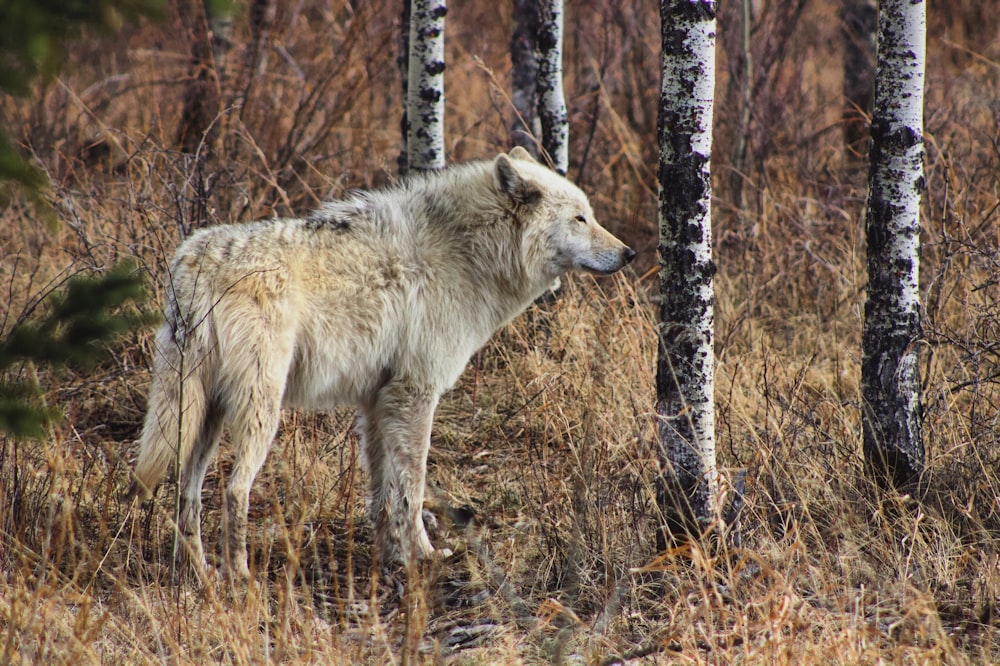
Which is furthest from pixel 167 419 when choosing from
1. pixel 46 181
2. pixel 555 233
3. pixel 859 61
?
pixel 859 61

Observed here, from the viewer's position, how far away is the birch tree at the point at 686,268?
3561mm

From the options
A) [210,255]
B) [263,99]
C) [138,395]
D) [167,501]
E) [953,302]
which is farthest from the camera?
[263,99]

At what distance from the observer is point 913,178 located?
12.9 ft

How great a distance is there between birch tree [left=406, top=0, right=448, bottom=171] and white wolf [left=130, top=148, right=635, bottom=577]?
1.27 m

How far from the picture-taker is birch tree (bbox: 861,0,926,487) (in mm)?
3904

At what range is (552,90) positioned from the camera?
648cm

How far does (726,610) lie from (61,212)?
4.77 m

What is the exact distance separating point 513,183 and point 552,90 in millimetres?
2177

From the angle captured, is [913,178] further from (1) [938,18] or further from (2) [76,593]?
(1) [938,18]

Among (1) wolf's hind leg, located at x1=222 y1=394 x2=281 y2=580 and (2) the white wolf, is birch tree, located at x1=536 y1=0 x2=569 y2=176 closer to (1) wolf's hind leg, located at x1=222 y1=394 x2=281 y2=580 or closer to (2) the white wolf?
(2) the white wolf

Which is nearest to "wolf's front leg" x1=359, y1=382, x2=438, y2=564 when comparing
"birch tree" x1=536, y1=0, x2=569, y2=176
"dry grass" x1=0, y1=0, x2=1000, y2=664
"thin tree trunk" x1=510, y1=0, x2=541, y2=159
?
"dry grass" x1=0, y1=0, x2=1000, y2=664

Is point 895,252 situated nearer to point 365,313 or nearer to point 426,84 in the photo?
point 365,313

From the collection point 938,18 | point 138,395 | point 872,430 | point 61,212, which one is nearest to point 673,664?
point 872,430

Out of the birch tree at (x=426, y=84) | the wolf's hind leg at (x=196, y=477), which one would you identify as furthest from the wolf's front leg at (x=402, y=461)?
the birch tree at (x=426, y=84)
